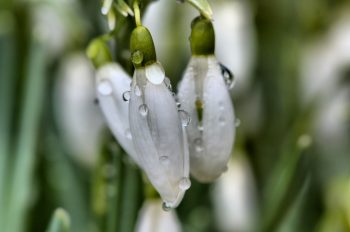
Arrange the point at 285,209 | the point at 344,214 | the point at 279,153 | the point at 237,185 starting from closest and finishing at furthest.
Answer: the point at 285,209 < the point at 344,214 < the point at 237,185 < the point at 279,153

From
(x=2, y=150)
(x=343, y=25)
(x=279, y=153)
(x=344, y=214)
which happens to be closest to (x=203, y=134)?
(x=344, y=214)

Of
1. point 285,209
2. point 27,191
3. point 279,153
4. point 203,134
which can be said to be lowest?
point 279,153

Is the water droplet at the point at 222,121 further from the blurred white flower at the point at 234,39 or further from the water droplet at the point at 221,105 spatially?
the blurred white flower at the point at 234,39

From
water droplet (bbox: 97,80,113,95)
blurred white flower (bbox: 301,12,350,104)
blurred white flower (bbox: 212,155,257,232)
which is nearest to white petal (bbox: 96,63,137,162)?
water droplet (bbox: 97,80,113,95)

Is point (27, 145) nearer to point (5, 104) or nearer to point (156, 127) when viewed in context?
point (5, 104)

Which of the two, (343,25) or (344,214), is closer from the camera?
(344,214)

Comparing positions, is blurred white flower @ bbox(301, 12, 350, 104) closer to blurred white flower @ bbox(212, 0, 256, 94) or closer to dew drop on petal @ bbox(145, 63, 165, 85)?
blurred white flower @ bbox(212, 0, 256, 94)

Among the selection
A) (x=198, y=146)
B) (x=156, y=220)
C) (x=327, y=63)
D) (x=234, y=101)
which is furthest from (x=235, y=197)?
(x=198, y=146)

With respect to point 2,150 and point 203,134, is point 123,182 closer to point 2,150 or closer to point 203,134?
point 203,134
